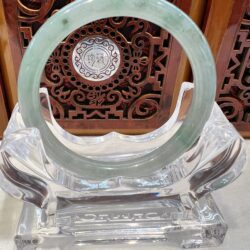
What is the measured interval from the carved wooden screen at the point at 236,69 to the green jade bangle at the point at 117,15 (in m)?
0.21

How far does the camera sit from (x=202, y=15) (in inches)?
23.5

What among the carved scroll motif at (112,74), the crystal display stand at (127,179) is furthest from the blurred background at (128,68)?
the crystal display stand at (127,179)

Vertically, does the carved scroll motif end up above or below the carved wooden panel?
above

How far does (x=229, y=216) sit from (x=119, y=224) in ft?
0.55

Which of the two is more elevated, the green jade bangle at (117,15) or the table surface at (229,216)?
the green jade bangle at (117,15)

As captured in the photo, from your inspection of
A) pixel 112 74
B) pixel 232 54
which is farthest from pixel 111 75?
pixel 232 54

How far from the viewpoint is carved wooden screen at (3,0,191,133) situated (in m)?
0.59

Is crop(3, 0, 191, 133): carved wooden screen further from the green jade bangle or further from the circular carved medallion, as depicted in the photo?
the green jade bangle

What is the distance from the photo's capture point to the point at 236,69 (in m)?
0.67

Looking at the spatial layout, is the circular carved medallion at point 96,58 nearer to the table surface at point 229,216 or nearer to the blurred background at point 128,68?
the blurred background at point 128,68

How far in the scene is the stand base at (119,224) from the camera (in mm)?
476

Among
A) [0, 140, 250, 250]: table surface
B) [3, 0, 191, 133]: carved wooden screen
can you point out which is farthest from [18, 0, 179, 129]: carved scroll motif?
[0, 140, 250, 250]: table surface

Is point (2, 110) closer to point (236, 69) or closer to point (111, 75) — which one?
point (111, 75)

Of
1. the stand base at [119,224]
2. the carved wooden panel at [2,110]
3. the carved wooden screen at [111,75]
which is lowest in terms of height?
the stand base at [119,224]
